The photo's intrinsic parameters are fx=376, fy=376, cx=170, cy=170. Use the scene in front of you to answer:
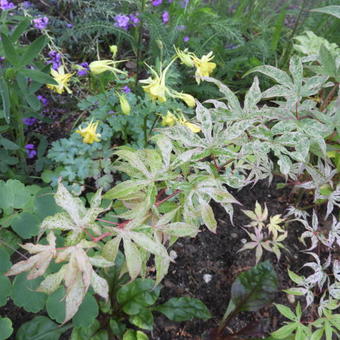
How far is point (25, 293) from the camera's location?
960 millimetres

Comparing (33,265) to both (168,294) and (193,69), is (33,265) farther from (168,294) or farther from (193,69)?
(193,69)

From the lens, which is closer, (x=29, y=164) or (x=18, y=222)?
(x=18, y=222)

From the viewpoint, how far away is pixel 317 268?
46.0 inches

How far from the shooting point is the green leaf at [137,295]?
1.24 m

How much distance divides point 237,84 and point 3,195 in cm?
132

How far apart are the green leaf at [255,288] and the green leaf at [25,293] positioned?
62 cm

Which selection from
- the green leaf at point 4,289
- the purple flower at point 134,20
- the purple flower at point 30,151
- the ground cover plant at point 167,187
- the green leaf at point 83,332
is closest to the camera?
the ground cover plant at point 167,187

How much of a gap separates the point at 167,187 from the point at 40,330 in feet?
2.14

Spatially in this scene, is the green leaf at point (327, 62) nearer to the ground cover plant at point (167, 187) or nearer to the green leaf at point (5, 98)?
the ground cover plant at point (167, 187)

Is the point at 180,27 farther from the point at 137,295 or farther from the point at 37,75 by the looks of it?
the point at 137,295

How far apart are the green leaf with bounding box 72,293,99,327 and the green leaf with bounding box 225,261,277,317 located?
1.52ft

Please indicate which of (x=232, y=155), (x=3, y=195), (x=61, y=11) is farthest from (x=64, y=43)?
(x=232, y=155)

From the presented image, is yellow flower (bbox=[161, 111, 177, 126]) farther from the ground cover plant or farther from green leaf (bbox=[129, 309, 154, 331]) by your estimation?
green leaf (bbox=[129, 309, 154, 331])

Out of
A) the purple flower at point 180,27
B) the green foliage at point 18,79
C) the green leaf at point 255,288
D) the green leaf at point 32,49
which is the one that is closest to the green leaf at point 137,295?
the green leaf at point 255,288
